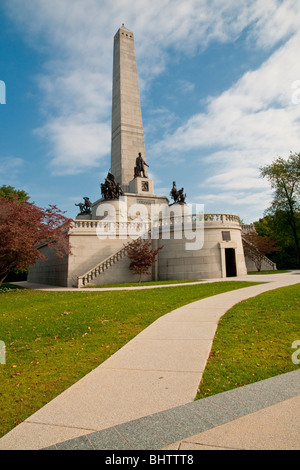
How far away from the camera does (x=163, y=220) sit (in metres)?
27.7

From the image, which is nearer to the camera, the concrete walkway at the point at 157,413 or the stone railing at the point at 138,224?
the concrete walkway at the point at 157,413

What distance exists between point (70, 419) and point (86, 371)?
5.64ft

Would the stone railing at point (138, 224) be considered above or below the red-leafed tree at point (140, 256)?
above

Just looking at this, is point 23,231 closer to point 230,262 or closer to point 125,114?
point 230,262

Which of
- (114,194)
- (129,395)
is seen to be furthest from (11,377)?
(114,194)

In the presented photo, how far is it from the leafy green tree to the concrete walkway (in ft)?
126

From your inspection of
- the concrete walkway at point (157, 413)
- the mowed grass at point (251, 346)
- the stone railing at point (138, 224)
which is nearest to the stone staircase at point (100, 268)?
the stone railing at point (138, 224)

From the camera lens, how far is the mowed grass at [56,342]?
4.40m

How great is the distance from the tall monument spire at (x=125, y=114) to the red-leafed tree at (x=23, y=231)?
17890 mm

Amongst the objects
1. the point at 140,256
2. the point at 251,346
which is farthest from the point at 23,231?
the point at 251,346

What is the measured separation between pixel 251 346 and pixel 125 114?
3900 centimetres

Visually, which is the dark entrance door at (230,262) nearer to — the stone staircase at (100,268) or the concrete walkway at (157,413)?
the stone staircase at (100,268)
